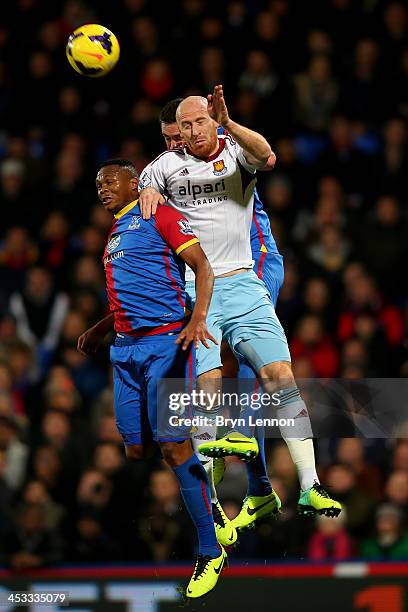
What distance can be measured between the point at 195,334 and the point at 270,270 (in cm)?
108

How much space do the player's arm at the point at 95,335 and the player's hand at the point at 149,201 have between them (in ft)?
2.92

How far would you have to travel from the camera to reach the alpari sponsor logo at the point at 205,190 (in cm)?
701

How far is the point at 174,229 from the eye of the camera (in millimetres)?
6789

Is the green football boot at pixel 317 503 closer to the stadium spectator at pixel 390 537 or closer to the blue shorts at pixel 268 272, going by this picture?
the blue shorts at pixel 268 272

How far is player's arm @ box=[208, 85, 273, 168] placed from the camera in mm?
6508

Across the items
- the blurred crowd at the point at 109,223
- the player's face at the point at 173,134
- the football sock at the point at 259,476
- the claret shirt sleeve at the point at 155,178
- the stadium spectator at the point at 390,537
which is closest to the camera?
the claret shirt sleeve at the point at 155,178

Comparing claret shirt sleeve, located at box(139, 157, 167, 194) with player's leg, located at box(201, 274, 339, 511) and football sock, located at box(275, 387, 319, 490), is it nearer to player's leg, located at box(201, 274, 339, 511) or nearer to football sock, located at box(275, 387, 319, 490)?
player's leg, located at box(201, 274, 339, 511)

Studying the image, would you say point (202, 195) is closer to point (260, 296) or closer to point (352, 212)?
point (260, 296)

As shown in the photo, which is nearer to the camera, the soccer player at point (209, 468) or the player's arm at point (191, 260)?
the player's arm at point (191, 260)

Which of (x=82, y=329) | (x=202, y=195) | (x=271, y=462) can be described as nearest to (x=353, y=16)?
(x=82, y=329)

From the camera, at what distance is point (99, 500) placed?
32.5ft

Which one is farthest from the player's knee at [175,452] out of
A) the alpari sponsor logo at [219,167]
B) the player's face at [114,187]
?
the alpari sponsor logo at [219,167]

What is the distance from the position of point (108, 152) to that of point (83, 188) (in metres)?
0.62

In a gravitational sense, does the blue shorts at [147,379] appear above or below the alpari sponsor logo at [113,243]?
below
